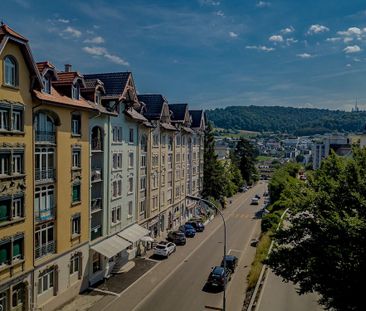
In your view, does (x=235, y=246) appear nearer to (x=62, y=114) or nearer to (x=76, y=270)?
(x=76, y=270)

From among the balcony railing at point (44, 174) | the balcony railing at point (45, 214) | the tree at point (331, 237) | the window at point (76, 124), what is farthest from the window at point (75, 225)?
the tree at point (331, 237)

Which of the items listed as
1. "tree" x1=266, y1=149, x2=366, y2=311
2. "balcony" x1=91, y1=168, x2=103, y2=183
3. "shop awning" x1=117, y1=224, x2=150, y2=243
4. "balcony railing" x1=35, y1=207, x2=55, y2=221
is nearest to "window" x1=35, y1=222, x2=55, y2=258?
"balcony railing" x1=35, y1=207, x2=55, y2=221

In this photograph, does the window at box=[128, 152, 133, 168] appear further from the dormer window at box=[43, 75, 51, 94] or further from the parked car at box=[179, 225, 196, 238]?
the parked car at box=[179, 225, 196, 238]

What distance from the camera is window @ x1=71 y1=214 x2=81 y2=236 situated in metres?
29.9

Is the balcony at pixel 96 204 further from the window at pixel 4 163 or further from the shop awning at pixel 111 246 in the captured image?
the window at pixel 4 163

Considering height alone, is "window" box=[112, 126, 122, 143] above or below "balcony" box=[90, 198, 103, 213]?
above

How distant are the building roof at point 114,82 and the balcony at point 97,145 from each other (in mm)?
5077

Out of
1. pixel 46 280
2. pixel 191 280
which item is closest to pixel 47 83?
pixel 46 280

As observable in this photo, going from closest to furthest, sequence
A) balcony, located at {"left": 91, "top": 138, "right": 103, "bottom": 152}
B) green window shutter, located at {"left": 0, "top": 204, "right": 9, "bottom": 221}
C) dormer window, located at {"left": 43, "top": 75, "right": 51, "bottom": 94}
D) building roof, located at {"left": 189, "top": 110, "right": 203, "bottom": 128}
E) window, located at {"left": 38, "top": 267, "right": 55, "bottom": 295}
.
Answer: green window shutter, located at {"left": 0, "top": 204, "right": 9, "bottom": 221} → dormer window, located at {"left": 43, "top": 75, "right": 51, "bottom": 94} → window, located at {"left": 38, "top": 267, "right": 55, "bottom": 295} → balcony, located at {"left": 91, "top": 138, "right": 103, "bottom": 152} → building roof, located at {"left": 189, "top": 110, "right": 203, "bottom": 128}

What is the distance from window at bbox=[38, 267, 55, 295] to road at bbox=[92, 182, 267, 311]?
4.55 metres

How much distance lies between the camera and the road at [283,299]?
25.3 meters

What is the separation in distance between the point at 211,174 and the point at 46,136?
5349cm

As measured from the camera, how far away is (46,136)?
86.5 ft

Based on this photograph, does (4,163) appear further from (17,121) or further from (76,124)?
(76,124)
